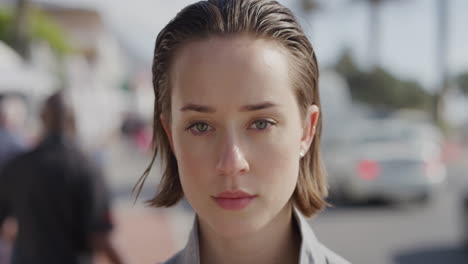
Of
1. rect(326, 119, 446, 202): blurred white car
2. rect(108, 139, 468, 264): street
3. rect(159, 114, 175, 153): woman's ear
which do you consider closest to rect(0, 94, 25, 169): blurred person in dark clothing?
rect(108, 139, 468, 264): street

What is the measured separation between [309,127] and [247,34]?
0.89 ft

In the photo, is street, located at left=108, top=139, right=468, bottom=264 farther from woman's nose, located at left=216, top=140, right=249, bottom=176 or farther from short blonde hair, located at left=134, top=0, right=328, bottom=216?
woman's nose, located at left=216, top=140, right=249, bottom=176

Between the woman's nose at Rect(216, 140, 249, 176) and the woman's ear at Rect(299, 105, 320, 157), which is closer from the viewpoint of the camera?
the woman's nose at Rect(216, 140, 249, 176)

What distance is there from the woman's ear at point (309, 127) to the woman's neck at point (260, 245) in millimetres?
151

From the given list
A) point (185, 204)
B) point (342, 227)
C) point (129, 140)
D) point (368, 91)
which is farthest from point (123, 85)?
point (342, 227)

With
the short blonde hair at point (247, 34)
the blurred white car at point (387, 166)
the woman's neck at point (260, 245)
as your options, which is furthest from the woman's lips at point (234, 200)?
the blurred white car at point (387, 166)

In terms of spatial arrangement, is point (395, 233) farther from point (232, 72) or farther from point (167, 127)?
point (232, 72)

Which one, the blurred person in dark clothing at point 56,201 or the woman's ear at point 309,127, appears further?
the blurred person in dark clothing at point 56,201

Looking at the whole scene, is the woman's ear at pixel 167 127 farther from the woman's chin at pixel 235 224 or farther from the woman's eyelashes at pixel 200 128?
the woman's chin at pixel 235 224

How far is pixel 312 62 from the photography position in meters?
1.31

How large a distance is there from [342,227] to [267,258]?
813 centimetres

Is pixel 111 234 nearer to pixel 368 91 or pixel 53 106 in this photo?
pixel 53 106

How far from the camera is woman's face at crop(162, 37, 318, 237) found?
1144 mm

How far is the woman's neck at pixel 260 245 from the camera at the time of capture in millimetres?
1270
